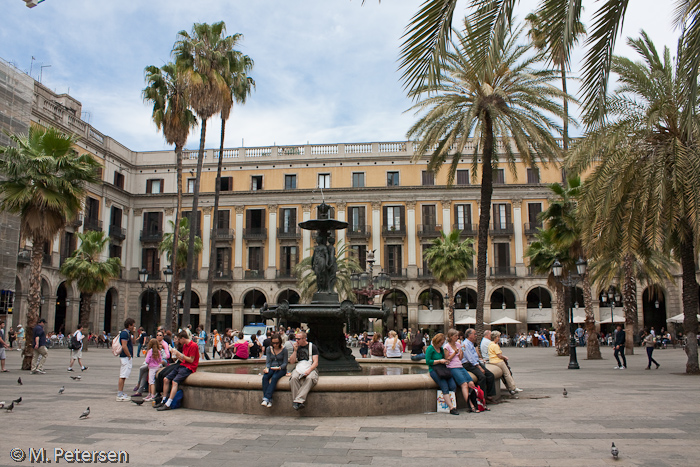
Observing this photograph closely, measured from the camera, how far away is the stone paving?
249 inches

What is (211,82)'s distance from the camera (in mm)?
29641

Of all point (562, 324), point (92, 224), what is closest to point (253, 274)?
point (92, 224)

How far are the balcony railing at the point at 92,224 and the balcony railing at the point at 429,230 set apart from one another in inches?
963

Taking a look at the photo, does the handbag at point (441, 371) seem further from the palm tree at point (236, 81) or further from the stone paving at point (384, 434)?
the palm tree at point (236, 81)

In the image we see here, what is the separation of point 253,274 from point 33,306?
29.4 m

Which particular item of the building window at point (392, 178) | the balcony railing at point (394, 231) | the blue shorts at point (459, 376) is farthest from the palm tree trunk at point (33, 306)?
the building window at point (392, 178)

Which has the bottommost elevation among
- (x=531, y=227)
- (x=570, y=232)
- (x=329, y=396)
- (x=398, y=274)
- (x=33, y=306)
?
(x=329, y=396)

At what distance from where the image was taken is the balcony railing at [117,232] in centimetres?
4548

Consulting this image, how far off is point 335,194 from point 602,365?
95.6 feet

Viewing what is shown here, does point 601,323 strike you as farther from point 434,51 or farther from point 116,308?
point 434,51

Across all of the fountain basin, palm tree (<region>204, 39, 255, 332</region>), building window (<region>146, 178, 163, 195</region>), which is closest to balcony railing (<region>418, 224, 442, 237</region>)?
palm tree (<region>204, 39, 255, 332</region>)

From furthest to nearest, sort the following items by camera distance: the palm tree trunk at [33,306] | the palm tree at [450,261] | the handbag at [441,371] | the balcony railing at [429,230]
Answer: the balcony railing at [429,230]
the palm tree at [450,261]
the palm tree trunk at [33,306]
the handbag at [441,371]

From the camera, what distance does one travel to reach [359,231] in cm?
4684

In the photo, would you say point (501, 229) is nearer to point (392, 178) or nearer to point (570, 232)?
point (392, 178)
